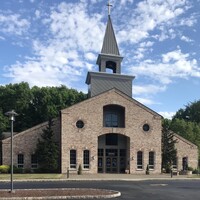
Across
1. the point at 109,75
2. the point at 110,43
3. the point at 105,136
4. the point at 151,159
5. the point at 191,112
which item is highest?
the point at 110,43

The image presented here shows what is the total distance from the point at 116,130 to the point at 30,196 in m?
27.3

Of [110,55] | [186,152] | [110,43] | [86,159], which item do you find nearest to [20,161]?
[86,159]

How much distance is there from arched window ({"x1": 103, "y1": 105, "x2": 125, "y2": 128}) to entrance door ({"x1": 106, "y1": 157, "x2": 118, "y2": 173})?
445cm

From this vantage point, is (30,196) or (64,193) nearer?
(30,196)

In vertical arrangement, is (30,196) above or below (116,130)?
below

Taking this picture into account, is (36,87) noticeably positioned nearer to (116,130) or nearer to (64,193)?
(116,130)

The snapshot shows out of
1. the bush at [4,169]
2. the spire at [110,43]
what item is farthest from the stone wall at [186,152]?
the bush at [4,169]

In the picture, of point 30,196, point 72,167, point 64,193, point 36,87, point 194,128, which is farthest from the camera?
point 36,87

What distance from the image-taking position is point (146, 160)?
44281mm

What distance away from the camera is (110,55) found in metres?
48.1

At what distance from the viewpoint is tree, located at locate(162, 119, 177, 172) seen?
45.8 metres

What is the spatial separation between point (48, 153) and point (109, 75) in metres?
13.5

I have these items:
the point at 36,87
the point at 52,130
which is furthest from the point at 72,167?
the point at 36,87

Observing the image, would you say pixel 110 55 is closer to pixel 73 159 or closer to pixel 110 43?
pixel 110 43
